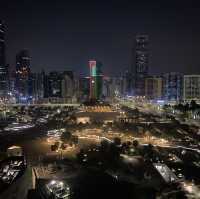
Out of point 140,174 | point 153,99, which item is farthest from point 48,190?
point 153,99

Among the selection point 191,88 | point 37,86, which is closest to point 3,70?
point 37,86

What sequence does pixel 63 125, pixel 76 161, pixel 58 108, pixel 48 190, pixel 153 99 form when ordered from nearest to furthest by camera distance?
pixel 48 190, pixel 76 161, pixel 63 125, pixel 58 108, pixel 153 99

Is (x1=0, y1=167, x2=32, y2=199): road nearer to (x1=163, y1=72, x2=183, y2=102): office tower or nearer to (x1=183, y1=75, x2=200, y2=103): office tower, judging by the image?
(x1=183, y1=75, x2=200, y2=103): office tower

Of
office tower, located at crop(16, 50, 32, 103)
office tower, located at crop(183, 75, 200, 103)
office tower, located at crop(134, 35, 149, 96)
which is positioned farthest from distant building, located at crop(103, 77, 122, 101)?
office tower, located at crop(183, 75, 200, 103)

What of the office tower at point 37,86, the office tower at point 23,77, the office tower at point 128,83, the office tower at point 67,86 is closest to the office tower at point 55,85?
the office tower at point 67,86

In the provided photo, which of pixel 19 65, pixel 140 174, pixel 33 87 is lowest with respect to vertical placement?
pixel 140 174

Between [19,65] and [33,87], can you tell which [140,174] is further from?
[19,65]

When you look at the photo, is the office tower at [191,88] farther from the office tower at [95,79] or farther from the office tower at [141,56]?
the office tower at [141,56]
